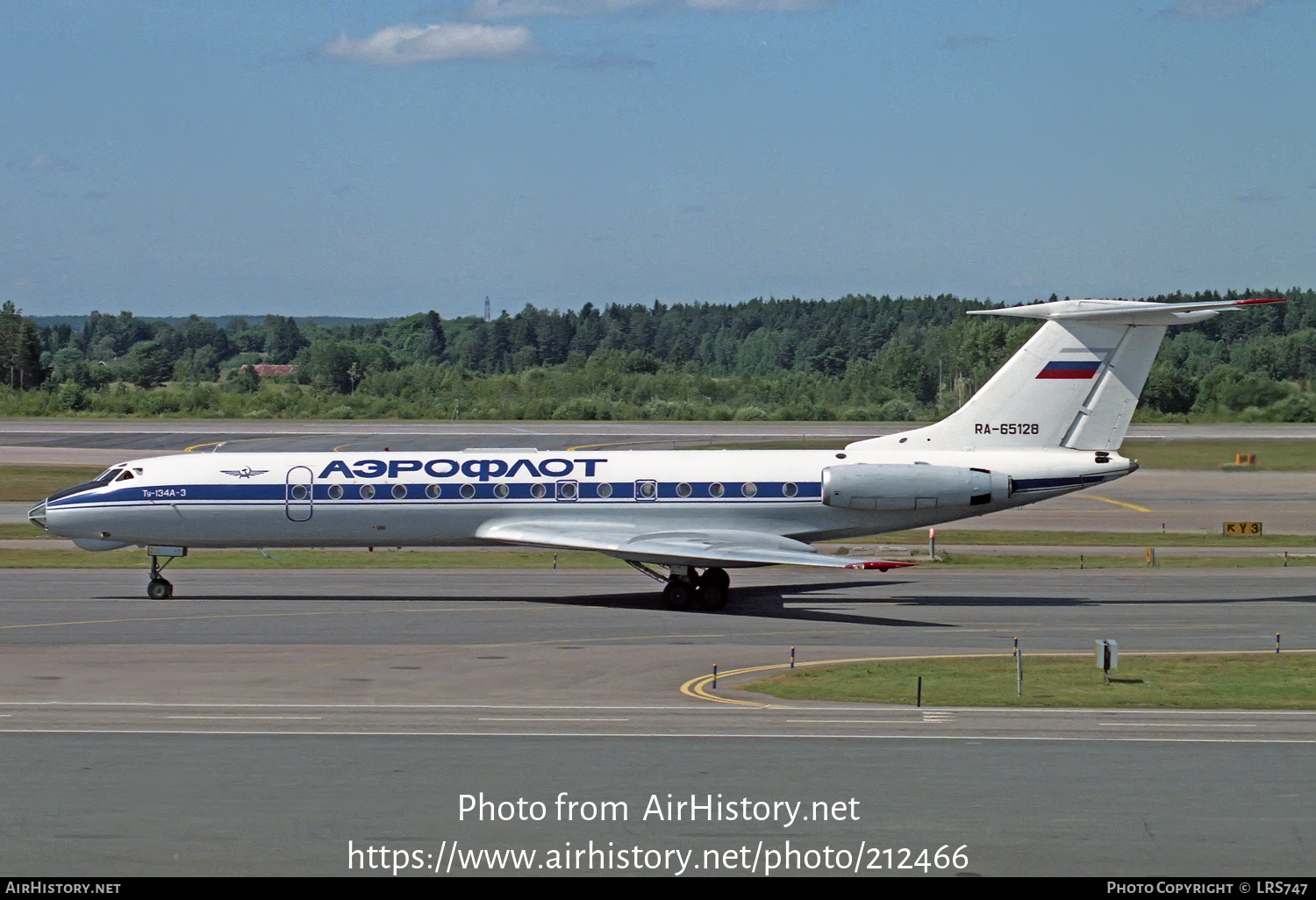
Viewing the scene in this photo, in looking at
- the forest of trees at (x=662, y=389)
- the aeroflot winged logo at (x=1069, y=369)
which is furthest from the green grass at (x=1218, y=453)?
the aeroflot winged logo at (x=1069, y=369)

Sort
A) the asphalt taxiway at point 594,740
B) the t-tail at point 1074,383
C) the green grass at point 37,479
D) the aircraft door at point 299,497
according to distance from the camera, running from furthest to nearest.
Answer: the green grass at point 37,479 → the aircraft door at point 299,497 → the t-tail at point 1074,383 → the asphalt taxiway at point 594,740

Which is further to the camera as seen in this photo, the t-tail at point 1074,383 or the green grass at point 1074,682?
the t-tail at point 1074,383

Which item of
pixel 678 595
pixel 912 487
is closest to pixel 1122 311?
pixel 912 487

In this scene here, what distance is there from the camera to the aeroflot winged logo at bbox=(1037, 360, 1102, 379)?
106 ft

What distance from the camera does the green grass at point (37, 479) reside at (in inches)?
2226

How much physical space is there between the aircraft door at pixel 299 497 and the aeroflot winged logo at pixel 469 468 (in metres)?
0.36

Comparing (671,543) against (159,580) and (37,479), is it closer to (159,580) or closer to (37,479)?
(159,580)

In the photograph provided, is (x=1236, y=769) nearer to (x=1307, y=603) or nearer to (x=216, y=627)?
(x=1307, y=603)

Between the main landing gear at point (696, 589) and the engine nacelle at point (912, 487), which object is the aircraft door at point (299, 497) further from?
the engine nacelle at point (912, 487)

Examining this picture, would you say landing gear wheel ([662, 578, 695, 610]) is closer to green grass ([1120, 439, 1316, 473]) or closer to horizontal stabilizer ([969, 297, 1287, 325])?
→ horizontal stabilizer ([969, 297, 1287, 325])

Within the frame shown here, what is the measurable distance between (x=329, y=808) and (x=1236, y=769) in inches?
389

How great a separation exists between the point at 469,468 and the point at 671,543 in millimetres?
5279

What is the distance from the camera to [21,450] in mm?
73562

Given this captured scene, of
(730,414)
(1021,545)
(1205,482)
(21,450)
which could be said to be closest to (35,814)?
(1021,545)
